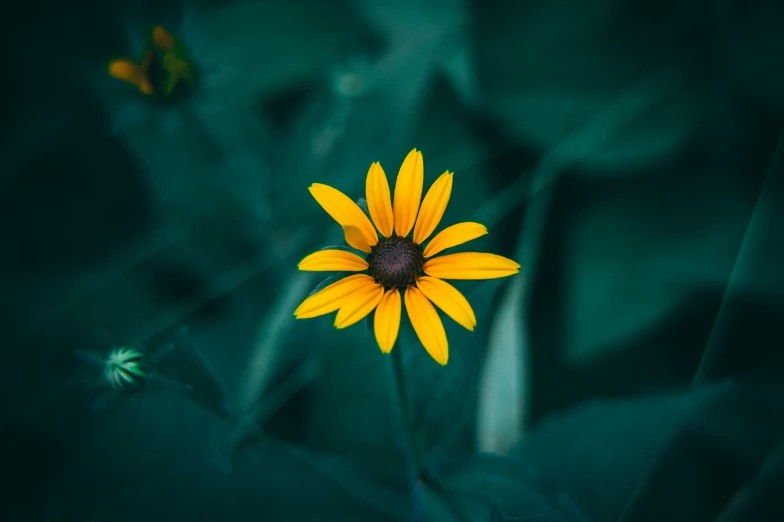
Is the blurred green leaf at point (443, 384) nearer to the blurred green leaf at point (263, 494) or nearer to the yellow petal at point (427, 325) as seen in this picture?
the blurred green leaf at point (263, 494)

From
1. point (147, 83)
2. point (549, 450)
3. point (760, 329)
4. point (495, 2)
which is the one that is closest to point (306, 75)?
point (147, 83)

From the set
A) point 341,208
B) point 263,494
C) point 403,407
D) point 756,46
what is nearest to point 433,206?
point 341,208

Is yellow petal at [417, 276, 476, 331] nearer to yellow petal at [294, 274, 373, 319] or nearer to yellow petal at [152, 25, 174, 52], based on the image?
yellow petal at [294, 274, 373, 319]

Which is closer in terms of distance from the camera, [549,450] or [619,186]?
[549,450]

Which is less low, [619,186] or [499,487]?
[619,186]

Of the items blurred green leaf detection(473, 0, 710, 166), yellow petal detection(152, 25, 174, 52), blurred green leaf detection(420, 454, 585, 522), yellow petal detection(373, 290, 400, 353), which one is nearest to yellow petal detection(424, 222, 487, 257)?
yellow petal detection(373, 290, 400, 353)

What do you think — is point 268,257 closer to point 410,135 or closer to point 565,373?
point 410,135
